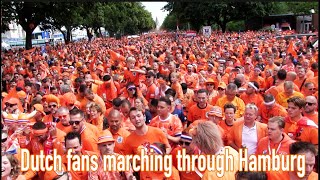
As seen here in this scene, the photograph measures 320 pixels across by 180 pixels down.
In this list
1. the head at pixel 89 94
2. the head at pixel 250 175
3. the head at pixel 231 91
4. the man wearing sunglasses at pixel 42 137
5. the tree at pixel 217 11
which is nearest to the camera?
the head at pixel 250 175

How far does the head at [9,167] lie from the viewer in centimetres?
400

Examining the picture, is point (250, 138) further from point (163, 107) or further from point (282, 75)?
point (282, 75)

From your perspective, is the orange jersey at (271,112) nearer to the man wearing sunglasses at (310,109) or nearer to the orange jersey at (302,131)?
the man wearing sunglasses at (310,109)

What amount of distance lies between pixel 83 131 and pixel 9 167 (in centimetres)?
168

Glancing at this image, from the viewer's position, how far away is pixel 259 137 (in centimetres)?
572

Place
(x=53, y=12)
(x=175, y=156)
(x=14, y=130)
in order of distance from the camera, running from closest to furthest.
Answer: (x=175, y=156) < (x=14, y=130) < (x=53, y=12)

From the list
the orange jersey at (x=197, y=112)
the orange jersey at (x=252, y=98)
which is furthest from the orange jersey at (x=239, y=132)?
the orange jersey at (x=252, y=98)

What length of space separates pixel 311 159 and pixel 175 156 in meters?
1.56

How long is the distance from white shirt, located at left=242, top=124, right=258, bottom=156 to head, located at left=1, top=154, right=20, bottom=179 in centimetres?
293

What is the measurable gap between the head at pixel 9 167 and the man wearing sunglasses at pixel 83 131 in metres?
1.27

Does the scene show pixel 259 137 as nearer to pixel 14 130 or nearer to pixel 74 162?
pixel 74 162

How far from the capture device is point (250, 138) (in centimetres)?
575

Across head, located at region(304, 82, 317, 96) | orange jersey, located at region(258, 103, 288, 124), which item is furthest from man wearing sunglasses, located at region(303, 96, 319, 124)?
head, located at region(304, 82, 317, 96)

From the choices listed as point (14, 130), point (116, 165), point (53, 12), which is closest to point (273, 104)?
point (116, 165)
